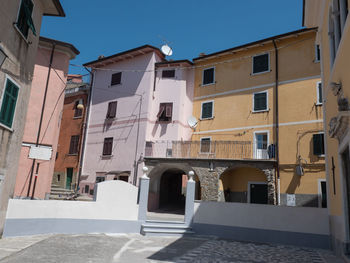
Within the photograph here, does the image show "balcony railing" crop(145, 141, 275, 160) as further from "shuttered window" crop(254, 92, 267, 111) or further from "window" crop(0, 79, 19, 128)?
"window" crop(0, 79, 19, 128)

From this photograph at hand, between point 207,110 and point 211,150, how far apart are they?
3118 mm

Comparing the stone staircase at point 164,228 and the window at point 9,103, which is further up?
the window at point 9,103

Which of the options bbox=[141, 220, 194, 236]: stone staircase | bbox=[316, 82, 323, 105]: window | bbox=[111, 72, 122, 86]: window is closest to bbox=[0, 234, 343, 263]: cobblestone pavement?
bbox=[141, 220, 194, 236]: stone staircase

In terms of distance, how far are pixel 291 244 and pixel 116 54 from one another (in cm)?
1757

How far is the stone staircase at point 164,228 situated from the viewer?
1248 cm

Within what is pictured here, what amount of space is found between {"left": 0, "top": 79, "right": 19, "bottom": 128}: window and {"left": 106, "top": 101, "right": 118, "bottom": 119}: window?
13.2 meters

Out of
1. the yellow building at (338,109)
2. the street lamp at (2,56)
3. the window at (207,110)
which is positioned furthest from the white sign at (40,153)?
the yellow building at (338,109)

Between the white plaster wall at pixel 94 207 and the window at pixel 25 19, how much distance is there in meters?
5.51

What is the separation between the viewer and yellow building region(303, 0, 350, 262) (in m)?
6.85

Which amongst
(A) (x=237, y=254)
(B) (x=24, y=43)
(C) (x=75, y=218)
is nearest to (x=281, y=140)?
(A) (x=237, y=254)

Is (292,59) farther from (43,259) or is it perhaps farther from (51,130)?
(43,259)

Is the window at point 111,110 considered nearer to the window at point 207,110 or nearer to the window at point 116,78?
the window at point 116,78

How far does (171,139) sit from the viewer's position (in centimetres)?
2116

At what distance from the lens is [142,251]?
920 cm
